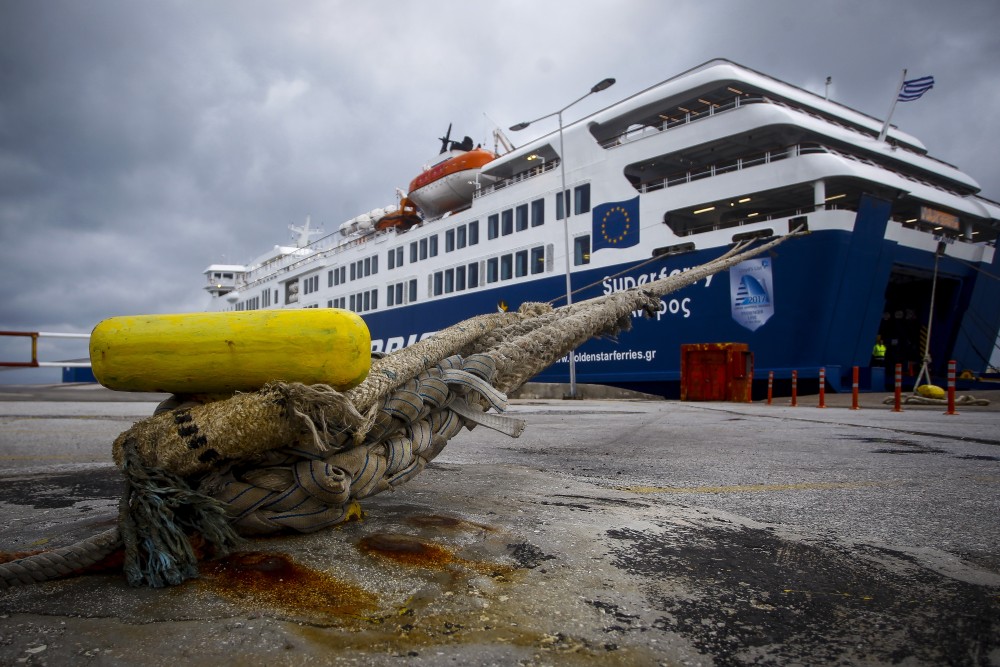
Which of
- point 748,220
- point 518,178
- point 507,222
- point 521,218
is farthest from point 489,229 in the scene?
point 748,220

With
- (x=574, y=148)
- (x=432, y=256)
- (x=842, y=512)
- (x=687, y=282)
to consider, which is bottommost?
(x=842, y=512)

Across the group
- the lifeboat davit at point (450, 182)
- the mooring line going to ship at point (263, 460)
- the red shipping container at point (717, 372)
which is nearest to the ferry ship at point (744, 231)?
the red shipping container at point (717, 372)

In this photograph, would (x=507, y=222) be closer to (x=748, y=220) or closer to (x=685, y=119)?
(x=685, y=119)

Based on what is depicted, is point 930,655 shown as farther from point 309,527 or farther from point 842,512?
point 309,527

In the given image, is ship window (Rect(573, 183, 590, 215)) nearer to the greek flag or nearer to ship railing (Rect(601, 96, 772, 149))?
ship railing (Rect(601, 96, 772, 149))

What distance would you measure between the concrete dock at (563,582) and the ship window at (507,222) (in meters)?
16.4

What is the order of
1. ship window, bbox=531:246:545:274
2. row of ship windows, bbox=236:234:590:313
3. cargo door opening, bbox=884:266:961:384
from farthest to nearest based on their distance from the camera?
ship window, bbox=531:246:545:274 → row of ship windows, bbox=236:234:590:313 → cargo door opening, bbox=884:266:961:384

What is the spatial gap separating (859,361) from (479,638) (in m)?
14.3

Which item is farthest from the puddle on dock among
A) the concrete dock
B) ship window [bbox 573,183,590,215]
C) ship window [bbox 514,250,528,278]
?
ship window [bbox 514,250,528,278]

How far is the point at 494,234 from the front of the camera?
19.5 metres

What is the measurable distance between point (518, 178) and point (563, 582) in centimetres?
1921

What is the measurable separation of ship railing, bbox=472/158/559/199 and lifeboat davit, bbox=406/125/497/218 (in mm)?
498

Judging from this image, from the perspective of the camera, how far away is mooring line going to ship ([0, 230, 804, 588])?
4.93 feet

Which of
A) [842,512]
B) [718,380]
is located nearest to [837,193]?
[718,380]
